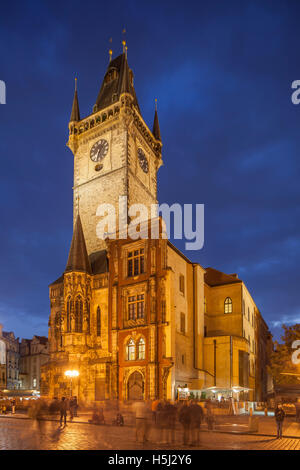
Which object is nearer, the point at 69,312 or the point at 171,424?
the point at 171,424

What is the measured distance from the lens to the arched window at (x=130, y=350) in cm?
3942

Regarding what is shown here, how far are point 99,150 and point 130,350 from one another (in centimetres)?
2882

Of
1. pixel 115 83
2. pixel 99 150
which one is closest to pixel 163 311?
pixel 99 150

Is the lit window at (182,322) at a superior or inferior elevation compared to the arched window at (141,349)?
superior

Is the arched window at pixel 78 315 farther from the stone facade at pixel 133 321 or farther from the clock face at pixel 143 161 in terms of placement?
the clock face at pixel 143 161

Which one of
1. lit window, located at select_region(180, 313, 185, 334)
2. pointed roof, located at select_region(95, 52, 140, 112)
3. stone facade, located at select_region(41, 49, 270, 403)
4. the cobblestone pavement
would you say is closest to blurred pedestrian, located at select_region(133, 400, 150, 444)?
the cobblestone pavement

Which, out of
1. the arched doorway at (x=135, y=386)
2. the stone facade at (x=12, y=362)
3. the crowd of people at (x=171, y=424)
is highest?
the crowd of people at (x=171, y=424)

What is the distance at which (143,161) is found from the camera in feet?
195

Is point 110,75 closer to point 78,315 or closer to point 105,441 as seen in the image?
point 78,315

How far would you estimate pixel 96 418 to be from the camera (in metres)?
25.2

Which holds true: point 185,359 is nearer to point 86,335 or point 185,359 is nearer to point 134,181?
point 86,335

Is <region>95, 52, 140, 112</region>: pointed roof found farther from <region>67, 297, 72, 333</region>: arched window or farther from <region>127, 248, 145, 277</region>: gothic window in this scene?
<region>67, 297, 72, 333</region>: arched window

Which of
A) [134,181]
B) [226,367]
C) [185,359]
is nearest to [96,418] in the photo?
[185,359]

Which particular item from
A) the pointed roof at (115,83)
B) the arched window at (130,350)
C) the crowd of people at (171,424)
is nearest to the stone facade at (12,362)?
the pointed roof at (115,83)
